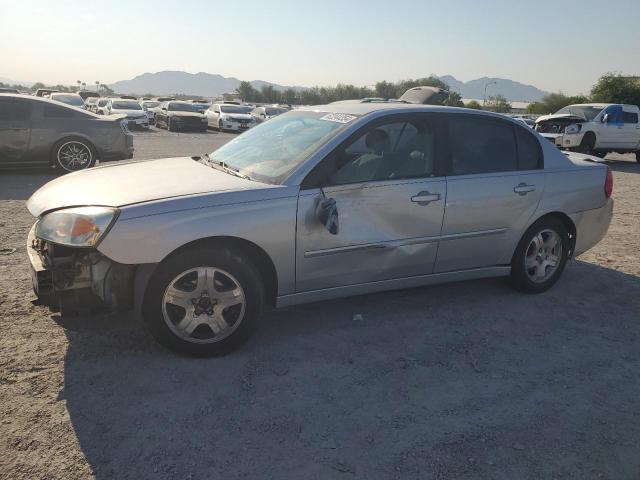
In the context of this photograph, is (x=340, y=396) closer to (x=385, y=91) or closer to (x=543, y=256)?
(x=543, y=256)

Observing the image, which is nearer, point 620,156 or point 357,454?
point 357,454

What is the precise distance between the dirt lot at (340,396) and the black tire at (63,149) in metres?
6.23

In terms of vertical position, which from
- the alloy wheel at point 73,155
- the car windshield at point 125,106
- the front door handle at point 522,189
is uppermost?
the car windshield at point 125,106

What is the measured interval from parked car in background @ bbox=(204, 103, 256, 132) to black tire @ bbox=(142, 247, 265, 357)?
2567 cm

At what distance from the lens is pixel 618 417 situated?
3021 mm

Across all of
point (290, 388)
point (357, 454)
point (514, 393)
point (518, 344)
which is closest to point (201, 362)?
point (290, 388)

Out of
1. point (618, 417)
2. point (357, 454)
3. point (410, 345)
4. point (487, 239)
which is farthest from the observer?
point (487, 239)

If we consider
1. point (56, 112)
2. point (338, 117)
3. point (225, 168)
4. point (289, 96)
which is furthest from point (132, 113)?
point (289, 96)

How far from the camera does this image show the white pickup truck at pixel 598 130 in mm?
17016

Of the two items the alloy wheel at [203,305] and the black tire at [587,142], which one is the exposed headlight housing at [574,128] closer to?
the black tire at [587,142]

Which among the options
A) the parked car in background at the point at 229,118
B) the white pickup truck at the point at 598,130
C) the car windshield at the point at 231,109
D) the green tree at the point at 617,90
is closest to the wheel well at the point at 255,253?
the white pickup truck at the point at 598,130

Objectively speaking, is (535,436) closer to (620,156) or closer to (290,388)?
(290,388)

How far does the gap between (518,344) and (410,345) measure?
31.8 inches

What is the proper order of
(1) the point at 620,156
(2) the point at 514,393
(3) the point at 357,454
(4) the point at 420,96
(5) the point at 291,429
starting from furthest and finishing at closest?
(1) the point at 620,156
(4) the point at 420,96
(2) the point at 514,393
(5) the point at 291,429
(3) the point at 357,454
